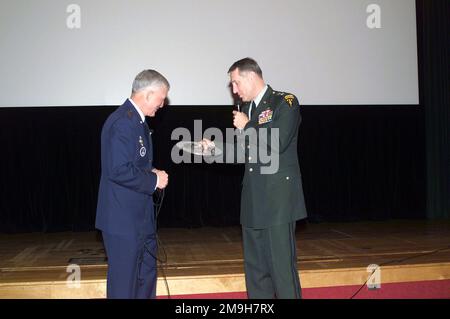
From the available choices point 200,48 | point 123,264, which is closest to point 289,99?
point 123,264

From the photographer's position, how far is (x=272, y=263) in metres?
2.42

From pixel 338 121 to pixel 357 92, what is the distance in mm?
496

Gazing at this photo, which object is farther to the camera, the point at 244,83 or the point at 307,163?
the point at 307,163

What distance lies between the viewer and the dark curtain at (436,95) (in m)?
5.60

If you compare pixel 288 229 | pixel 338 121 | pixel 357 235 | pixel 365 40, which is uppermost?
pixel 365 40

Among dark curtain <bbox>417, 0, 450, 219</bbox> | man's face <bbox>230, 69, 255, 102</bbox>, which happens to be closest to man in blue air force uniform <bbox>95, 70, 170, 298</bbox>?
man's face <bbox>230, 69, 255, 102</bbox>

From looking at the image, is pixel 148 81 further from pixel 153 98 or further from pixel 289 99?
pixel 289 99

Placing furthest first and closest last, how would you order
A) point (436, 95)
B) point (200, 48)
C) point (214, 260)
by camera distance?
point (436, 95), point (200, 48), point (214, 260)

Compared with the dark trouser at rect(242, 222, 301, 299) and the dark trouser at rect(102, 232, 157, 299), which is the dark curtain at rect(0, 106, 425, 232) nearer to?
the dark trouser at rect(242, 222, 301, 299)

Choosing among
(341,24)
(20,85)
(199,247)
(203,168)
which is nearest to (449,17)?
(341,24)

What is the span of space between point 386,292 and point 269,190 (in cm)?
130

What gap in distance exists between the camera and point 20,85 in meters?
4.64

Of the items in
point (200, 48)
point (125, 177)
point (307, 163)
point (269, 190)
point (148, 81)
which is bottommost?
point (307, 163)

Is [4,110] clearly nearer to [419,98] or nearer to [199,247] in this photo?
[199,247]
